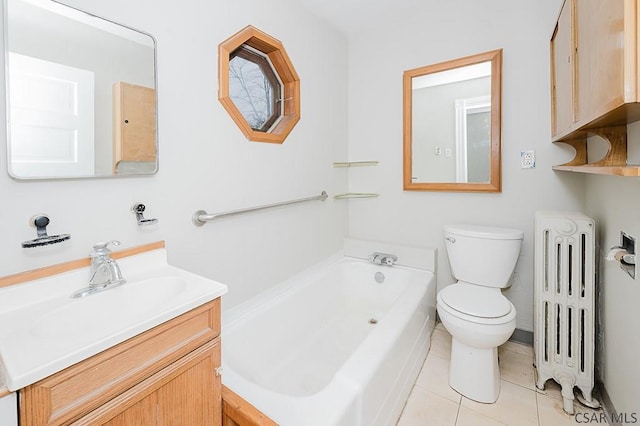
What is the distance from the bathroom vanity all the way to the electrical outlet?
2011mm

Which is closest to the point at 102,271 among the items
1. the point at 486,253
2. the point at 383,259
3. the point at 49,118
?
the point at 49,118

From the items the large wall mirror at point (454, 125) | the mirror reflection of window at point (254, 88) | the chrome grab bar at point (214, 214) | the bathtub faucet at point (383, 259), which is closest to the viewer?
the chrome grab bar at point (214, 214)

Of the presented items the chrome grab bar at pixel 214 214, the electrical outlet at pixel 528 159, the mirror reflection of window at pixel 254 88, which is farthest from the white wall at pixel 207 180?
the electrical outlet at pixel 528 159

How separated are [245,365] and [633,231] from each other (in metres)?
1.79

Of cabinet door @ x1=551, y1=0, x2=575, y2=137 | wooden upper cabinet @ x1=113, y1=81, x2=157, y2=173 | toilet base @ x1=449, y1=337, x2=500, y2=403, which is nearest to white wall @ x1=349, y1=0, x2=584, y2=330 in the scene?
cabinet door @ x1=551, y1=0, x2=575, y2=137

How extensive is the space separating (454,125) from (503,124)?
0.31 meters

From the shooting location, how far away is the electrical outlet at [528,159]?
194 cm

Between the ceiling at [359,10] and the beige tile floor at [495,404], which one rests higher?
the ceiling at [359,10]

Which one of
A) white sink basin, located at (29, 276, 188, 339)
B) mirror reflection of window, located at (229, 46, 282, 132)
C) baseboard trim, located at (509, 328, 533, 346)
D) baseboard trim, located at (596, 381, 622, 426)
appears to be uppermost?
mirror reflection of window, located at (229, 46, 282, 132)

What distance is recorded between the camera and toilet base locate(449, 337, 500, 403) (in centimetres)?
158

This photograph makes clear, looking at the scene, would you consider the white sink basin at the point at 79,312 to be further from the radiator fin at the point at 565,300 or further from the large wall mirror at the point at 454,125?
the large wall mirror at the point at 454,125

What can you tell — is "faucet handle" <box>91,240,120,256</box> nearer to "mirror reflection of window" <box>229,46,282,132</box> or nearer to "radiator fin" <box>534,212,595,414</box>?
"mirror reflection of window" <box>229,46,282,132</box>

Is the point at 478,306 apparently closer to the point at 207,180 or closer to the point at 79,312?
the point at 207,180

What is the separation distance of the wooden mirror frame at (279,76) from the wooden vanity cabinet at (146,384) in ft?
3.45
